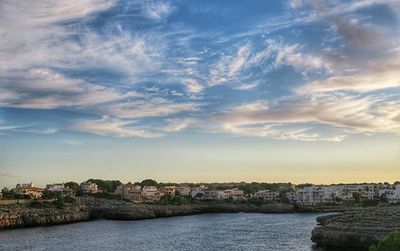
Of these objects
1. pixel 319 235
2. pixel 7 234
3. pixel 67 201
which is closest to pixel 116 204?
pixel 67 201

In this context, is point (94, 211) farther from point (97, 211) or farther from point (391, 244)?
point (391, 244)

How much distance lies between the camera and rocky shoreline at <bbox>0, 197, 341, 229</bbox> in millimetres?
117938

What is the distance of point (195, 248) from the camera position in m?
73.3

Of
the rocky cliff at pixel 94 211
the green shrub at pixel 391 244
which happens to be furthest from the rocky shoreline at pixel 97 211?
the green shrub at pixel 391 244

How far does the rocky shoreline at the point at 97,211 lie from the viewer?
118m

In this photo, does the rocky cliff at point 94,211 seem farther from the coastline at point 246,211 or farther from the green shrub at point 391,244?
the green shrub at point 391,244

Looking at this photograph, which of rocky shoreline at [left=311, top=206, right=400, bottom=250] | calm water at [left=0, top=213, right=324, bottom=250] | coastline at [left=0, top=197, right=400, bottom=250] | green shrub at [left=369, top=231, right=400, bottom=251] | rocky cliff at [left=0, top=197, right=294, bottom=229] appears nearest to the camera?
green shrub at [left=369, top=231, right=400, bottom=251]

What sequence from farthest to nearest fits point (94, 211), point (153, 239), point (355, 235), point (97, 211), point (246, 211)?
point (246, 211) < point (97, 211) < point (94, 211) < point (153, 239) < point (355, 235)

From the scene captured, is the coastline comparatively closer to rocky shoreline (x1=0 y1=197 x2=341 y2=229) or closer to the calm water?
rocky shoreline (x1=0 y1=197 x2=341 y2=229)

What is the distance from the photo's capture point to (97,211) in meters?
150

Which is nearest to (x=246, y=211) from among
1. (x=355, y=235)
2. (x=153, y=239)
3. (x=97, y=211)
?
(x=97, y=211)

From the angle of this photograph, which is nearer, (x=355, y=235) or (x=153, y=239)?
(x=355, y=235)

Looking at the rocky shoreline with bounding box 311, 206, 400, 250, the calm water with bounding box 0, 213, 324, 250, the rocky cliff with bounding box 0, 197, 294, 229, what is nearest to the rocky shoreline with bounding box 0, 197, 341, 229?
the rocky cliff with bounding box 0, 197, 294, 229

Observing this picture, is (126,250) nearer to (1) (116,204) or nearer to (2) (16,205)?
(2) (16,205)
